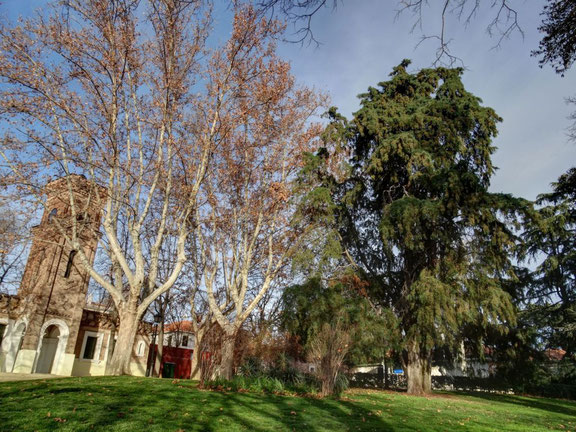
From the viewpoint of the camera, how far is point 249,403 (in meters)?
8.03

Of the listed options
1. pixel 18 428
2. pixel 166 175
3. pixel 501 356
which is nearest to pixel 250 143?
pixel 166 175

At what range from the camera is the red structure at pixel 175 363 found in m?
31.0

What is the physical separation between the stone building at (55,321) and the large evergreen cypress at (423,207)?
48.6 ft

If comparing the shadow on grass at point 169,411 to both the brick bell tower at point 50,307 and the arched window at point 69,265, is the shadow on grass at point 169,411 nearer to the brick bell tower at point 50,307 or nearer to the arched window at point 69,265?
the brick bell tower at point 50,307

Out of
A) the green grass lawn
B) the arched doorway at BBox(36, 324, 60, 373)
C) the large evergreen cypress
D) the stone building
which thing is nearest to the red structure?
the stone building

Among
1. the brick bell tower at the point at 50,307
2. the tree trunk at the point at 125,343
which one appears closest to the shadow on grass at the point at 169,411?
the tree trunk at the point at 125,343

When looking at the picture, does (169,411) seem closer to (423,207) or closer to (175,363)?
(423,207)

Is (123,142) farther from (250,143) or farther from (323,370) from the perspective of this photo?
(323,370)

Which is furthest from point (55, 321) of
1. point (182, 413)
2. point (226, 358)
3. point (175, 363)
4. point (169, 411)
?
point (182, 413)

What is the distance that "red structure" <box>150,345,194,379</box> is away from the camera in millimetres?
30984

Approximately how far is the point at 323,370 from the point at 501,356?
1648 centimetres

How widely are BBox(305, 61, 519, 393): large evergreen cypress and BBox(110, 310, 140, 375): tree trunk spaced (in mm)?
9479

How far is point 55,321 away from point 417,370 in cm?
2142

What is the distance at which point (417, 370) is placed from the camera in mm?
17516
